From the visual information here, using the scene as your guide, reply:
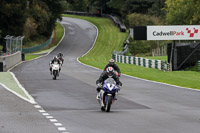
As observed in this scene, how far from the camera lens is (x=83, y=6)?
15038 cm

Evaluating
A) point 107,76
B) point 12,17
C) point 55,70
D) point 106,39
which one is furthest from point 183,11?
point 107,76

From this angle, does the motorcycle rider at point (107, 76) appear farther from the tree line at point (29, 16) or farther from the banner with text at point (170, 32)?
the tree line at point (29, 16)

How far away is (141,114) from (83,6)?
136962 millimetres

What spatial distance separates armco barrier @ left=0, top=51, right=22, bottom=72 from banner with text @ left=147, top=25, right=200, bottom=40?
43.9 ft

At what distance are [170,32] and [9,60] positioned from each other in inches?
641

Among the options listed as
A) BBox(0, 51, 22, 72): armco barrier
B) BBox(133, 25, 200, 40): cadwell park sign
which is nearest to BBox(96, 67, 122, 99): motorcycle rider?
BBox(0, 51, 22, 72): armco barrier

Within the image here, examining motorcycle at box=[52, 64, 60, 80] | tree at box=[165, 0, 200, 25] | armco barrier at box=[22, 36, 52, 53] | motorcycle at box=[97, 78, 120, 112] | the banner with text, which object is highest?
tree at box=[165, 0, 200, 25]

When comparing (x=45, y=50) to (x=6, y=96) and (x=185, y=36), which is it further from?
(x=6, y=96)

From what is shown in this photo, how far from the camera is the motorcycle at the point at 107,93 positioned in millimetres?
15586

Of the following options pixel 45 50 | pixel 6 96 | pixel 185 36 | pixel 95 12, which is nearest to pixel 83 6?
pixel 95 12

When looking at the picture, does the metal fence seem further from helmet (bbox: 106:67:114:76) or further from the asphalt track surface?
helmet (bbox: 106:67:114:76)

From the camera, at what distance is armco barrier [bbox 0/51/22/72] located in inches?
1763

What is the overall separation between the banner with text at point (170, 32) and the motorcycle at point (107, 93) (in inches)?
1138

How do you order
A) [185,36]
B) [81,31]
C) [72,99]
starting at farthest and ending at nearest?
1. [81,31]
2. [185,36]
3. [72,99]
